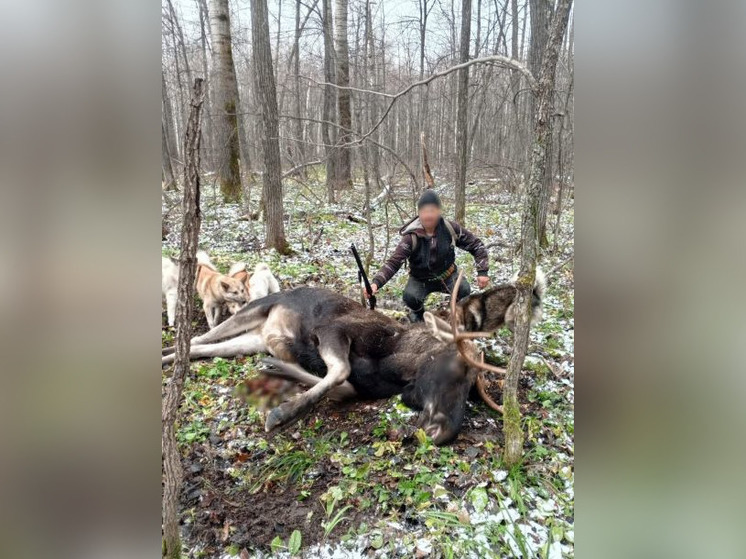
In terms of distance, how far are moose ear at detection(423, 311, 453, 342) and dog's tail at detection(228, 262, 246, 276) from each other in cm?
125

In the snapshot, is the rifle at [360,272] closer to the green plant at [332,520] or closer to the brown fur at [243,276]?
the brown fur at [243,276]

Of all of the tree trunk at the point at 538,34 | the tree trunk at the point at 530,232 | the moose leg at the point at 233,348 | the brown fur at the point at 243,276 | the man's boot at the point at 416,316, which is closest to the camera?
the tree trunk at the point at 530,232

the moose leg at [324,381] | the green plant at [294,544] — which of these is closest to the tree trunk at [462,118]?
the moose leg at [324,381]

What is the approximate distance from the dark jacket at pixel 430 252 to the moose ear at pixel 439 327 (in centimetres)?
26

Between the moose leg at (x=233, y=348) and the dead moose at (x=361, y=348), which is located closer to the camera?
the dead moose at (x=361, y=348)

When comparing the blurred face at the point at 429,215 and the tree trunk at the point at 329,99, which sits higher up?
the tree trunk at the point at 329,99

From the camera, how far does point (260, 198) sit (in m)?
2.79

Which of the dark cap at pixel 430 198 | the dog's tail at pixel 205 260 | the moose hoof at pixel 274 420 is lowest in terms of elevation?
the moose hoof at pixel 274 420

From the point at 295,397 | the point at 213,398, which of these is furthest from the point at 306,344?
the point at 213,398

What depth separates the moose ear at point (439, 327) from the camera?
2876 millimetres

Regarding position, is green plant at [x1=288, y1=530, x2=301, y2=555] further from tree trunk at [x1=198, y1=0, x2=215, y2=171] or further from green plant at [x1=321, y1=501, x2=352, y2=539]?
tree trunk at [x1=198, y1=0, x2=215, y2=171]
